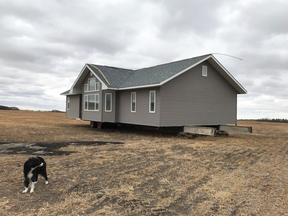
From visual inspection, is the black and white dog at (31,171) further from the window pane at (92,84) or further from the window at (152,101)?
the window pane at (92,84)

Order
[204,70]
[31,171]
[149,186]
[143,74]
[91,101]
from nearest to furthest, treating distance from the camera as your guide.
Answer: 1. [31,171]
2. [149,186]
3. [204,70]
4. [143,74]
5. [91,101]

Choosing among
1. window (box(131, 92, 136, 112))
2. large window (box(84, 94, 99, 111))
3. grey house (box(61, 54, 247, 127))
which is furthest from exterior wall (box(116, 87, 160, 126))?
large window (box(84, 94, 99, 111))

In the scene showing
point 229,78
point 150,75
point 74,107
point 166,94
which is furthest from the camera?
point 74,107

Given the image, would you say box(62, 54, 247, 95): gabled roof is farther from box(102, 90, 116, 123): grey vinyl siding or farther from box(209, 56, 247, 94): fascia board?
box(102, 90, 116, 123): grey vinyl siding

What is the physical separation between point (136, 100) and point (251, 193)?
40.9 feet

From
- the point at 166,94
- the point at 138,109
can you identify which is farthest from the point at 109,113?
the point at 166,94

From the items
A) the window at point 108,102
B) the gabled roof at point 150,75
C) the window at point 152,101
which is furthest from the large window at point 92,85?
the window at point 152,101

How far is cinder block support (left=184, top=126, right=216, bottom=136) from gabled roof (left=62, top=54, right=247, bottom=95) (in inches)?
137

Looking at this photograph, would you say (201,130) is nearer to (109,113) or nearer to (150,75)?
(150,75)

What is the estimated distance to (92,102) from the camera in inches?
770

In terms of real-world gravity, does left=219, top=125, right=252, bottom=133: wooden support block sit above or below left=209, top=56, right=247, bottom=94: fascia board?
below

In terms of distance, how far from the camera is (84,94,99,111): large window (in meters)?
19.0

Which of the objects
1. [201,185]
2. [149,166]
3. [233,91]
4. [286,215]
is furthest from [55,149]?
[233,91]

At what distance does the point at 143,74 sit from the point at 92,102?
4.79m
